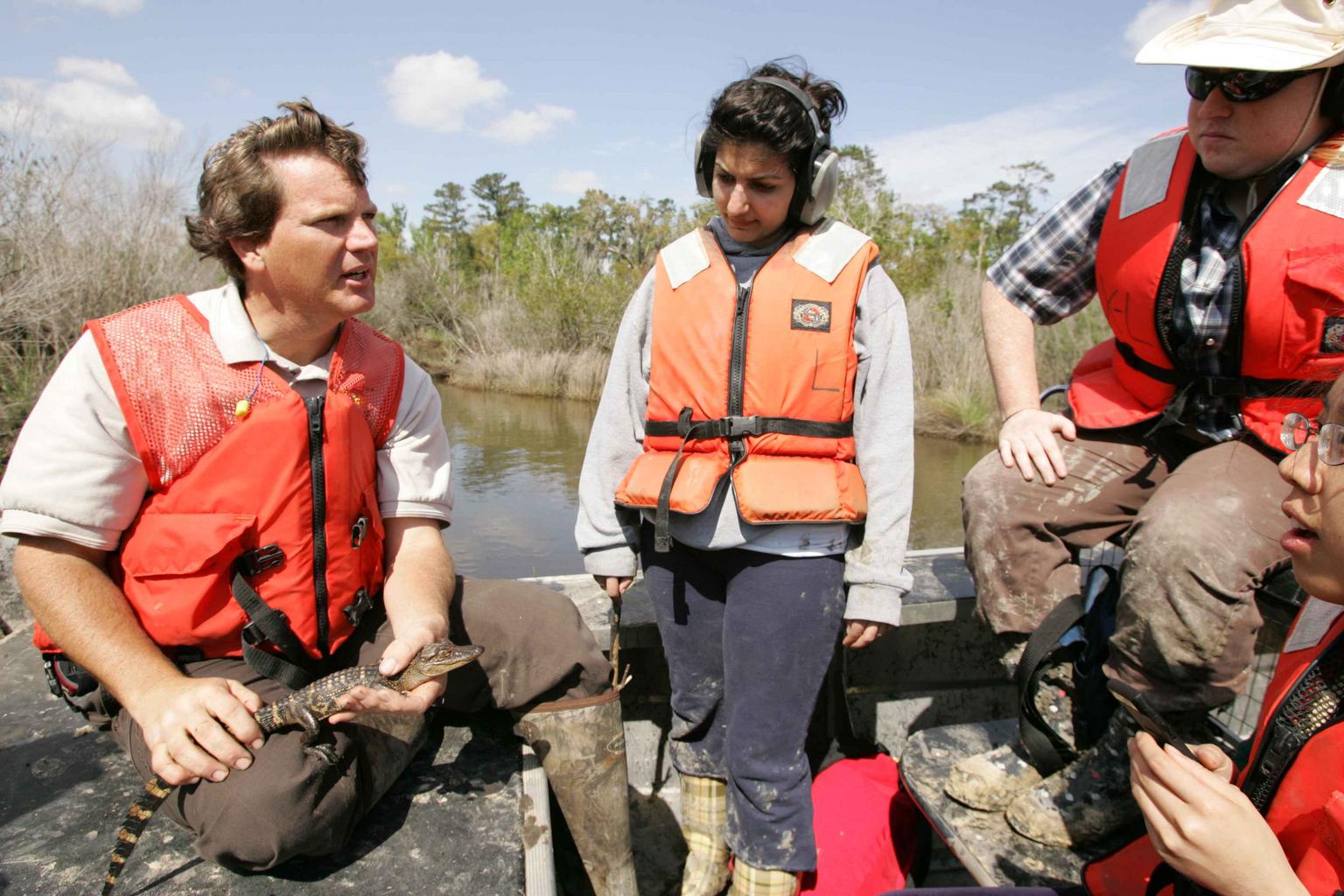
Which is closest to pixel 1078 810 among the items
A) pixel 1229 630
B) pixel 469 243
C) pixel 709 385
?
pixel 1229 630

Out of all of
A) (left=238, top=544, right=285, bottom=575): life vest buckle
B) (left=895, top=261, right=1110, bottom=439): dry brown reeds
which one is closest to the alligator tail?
(left=238, top=544, right=285, bottom=575): life vest buckle

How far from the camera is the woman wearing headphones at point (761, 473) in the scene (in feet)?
7.57

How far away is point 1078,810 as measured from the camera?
214 cm

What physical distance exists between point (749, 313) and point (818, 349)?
0.22m

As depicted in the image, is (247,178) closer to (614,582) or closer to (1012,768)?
(614,582)

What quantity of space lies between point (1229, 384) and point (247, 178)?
8.48 feet

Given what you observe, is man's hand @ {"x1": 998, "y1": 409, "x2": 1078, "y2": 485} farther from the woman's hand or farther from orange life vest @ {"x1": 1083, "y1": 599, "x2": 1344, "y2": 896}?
the woman's hand

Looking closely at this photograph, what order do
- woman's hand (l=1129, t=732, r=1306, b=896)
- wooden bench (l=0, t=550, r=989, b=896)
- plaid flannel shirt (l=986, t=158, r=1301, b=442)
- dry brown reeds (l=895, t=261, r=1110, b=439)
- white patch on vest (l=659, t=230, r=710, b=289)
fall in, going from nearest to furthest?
woman's hand (l=1129, t=732, r=1306, b=896), wooden bench (l=0, t=550, r=989, b=896), plaid flannel shirt (l=986, t=158, r=1301, b=442), white patch on vest (l=659, t=230, r=710, b=289), dry brown reeds (l=895, t=261, r=1110, b=439)

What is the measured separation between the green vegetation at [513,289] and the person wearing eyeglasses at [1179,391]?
8452mm

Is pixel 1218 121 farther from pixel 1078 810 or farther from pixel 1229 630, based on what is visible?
pixel 1078 810

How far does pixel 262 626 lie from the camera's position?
2.00m

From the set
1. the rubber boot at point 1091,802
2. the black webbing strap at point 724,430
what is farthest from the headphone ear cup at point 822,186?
the rubber boot at point 1091,802

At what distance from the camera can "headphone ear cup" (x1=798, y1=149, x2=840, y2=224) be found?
7.87ft

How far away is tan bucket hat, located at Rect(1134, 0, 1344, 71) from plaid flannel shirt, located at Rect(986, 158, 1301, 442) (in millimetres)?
299
